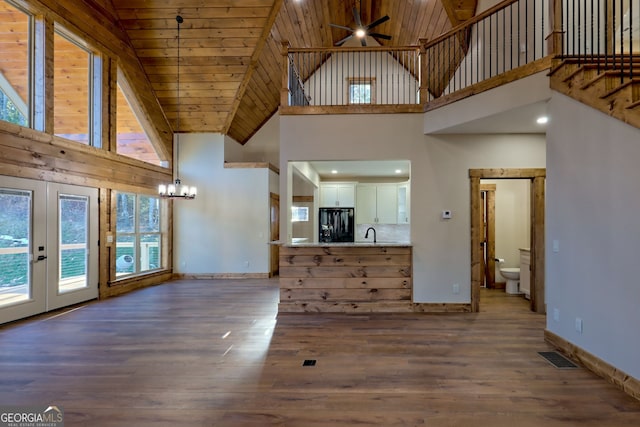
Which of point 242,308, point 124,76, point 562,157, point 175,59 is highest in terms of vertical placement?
point 175,59

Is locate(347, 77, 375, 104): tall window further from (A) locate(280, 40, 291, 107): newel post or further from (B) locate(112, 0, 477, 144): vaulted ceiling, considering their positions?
(A) locate(280, 40, 291, 107): newel post

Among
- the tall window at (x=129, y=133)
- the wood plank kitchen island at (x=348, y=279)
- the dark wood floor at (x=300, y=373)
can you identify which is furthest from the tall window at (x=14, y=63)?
the wood plank kitchen island at (x=348, y=279)

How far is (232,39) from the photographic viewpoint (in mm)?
5879

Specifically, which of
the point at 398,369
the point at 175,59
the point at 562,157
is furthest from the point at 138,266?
the point at 562,157

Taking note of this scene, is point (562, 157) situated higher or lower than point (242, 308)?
higher

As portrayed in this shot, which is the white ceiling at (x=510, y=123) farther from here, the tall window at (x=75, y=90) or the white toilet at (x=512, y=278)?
the tall window at (x=75, y=90)

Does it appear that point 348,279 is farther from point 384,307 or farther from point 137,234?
point 137,234

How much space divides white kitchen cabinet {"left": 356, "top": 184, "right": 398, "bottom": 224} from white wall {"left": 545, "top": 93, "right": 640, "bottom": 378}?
14.2ft

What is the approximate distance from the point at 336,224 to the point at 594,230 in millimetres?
5358

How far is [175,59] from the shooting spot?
6.16 meters

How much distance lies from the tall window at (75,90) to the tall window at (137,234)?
1.27 m

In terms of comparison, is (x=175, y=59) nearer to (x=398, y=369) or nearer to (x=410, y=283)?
(x=410, y=283)

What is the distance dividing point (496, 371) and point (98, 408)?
308 centimetres

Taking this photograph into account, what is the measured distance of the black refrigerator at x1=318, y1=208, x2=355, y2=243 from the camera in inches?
303
